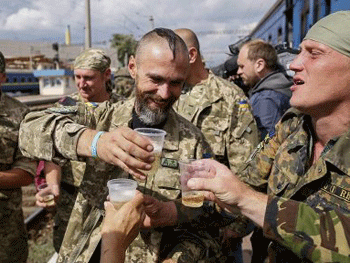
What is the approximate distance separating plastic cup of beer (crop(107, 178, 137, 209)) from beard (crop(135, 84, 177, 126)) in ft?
1.96

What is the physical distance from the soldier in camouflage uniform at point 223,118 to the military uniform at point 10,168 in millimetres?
1525

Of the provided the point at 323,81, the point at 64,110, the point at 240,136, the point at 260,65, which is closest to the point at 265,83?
the point at 260,65

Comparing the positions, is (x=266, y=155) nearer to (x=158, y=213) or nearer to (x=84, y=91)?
(x=158, y=213)

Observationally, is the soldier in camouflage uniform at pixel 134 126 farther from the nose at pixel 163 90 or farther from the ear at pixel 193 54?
the ear at pixel 193 54

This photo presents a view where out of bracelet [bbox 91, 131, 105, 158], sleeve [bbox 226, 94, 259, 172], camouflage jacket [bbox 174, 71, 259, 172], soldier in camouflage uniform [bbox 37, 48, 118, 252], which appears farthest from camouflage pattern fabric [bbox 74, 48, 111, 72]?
bracelet [bbox 91, 131, 105, 158]

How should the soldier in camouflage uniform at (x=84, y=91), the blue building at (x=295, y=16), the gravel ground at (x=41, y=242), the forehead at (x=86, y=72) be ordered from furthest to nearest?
the blue building at (x=295, y=16) → the gravel ground at (x=41, y=242) → the forehead at (x=86, y=72) → the soldier in camouflage uniform at (x=84, y=91)

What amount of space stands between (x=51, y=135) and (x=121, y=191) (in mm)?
521

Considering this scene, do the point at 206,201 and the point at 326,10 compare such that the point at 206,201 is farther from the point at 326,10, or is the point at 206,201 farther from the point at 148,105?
the point at 326,10

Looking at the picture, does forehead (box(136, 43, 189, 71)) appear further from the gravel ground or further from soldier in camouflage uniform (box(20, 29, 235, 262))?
the gravel ground

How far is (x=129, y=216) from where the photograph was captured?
177 cm

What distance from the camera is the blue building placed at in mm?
5916

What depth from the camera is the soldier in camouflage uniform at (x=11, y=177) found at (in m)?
3.16

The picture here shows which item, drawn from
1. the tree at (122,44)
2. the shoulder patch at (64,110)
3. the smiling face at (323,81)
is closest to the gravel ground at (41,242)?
→ the shoulder patch at (64,110)

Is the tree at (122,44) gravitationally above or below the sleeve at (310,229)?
above
